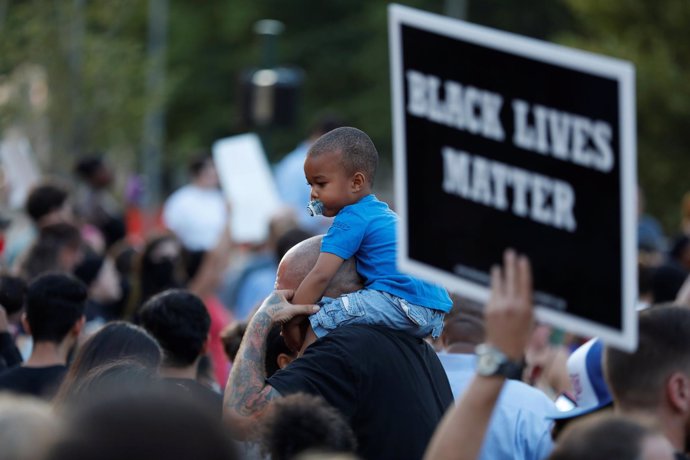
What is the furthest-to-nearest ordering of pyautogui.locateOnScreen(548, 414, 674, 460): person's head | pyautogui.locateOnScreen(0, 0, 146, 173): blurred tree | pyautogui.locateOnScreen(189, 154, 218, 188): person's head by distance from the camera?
pyautogui.locateOnScreen(0, 0, 146, 173): blurred tree < pyautogui.locateOnScreen(189, 154, 218, 188): person's head < pyautogui.locateOnScreen(548, 414, 674, 460): person's head

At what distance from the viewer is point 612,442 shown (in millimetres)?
2908

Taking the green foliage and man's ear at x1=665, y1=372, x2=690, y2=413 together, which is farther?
the green foliage

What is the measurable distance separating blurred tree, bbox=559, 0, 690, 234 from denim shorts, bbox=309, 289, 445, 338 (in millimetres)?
18301

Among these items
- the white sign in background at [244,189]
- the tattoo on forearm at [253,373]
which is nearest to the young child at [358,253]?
the tattoo on forearm at [253,373]

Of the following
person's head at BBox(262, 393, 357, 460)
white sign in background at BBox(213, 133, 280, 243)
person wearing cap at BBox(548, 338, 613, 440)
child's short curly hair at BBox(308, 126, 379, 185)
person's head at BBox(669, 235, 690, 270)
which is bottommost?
white sign in background at BBox(213, 133, 280, 243)

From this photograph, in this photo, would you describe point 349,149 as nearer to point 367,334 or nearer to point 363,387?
point 367,334

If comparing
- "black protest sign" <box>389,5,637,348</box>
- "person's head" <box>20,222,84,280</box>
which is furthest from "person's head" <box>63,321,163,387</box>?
"person's head" <box>20,222,84,280</box>

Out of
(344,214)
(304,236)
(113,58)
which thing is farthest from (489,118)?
(113,58)

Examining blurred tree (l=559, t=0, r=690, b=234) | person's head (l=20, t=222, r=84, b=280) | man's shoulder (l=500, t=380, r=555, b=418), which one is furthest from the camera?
blurred tree (l=559, t=0, r=690, b=234)

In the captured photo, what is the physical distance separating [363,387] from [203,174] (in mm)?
10174

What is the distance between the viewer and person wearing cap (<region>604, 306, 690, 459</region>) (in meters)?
3.59

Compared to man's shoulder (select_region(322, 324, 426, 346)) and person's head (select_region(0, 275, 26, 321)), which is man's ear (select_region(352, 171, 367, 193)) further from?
person's head (select_region(0, 275, 26, 321))

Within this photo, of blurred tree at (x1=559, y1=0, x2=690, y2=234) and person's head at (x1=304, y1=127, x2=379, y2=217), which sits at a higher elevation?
person's head at (x1=304, y1=127, x2=379, y2=217)

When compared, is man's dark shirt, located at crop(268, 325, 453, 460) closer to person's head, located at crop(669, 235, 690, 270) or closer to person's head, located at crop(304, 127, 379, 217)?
person's head, located at crop(304, 127, 379, 217)
